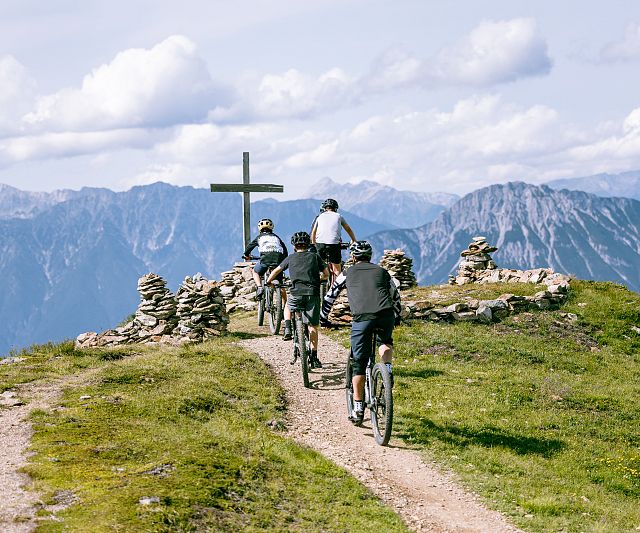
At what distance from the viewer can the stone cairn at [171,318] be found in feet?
75.6

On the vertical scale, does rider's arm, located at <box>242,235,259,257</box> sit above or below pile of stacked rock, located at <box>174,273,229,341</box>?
above

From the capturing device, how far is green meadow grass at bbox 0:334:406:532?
894 cm

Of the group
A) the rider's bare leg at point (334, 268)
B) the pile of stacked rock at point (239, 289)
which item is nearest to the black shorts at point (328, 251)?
the rider's bare leg at point (334, 268)

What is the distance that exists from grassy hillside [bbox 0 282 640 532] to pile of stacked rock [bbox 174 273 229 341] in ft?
3.36

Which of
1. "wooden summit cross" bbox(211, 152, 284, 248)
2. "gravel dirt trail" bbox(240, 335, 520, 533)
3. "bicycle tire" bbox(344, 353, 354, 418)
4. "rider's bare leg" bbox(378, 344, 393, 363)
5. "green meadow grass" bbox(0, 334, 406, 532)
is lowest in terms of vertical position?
"gravel dirt trail" bbox(240, 335, 520, 533)

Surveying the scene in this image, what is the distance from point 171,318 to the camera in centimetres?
2494

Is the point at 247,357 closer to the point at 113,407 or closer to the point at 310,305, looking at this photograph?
the point at 310,305

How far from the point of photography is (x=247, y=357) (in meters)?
19.3

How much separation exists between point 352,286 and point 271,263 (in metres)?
9.23

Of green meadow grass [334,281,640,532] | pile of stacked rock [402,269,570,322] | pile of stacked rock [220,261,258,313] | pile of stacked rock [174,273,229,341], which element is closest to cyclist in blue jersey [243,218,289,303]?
pile of stacked rock [174,273,229,341]

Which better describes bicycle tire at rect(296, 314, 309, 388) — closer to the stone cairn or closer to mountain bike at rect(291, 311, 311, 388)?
mountain bike at rect(291, 311, 311, 388)

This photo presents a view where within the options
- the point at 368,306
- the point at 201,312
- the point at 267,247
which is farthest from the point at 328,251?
the point at 368,306

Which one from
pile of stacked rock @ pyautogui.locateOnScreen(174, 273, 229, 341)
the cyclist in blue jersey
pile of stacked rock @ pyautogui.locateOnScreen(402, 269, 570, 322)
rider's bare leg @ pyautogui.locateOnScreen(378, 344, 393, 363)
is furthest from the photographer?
pile of stacked rock @ pyautogui.locateOnScreen(402, 269, 570, 322)

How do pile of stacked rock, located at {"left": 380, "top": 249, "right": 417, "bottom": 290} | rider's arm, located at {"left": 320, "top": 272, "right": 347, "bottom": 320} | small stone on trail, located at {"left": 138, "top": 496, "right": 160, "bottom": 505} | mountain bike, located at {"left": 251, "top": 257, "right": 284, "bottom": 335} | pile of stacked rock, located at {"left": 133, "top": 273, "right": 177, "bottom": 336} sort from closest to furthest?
small stone on trail, located at {"left": 138, "top": 496, "right": 160, "bottom": 505}
rider's arm, located at {"left": 320, "top": 272, "right": 347, "bottom": 320}
mountain bike, located at {"left": 251, "top": 257, "right": 284, "bottom": 335}
pile of stacked rock, located at {"left": 133, "top": 273, "right": 177, "bottom": 336}
pile of stacked rock, located at {"left": 380, "top": 249, "right": 417, "bottom": 290}
